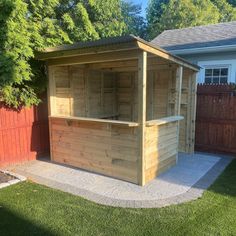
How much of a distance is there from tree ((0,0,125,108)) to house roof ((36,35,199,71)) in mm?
348

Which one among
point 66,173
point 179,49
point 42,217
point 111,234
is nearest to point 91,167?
point 66,173

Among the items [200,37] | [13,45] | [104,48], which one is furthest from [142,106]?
[200,37]

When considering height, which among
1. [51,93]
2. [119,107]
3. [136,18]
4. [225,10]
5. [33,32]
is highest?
[225,10]

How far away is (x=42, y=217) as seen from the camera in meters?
3.39

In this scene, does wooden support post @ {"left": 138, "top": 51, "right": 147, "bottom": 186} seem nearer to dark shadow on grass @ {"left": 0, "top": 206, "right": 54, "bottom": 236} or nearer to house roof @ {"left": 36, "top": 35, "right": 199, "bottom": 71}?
house roof @ {"left": 36, "top": 35, "right": 199, "bottom": 71}

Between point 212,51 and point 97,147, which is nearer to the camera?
point 97,147

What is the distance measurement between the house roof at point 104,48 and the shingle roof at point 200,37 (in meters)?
3.35

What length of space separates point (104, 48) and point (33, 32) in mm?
1828

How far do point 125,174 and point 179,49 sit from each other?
17.5 ft

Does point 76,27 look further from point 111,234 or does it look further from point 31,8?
point 111,234

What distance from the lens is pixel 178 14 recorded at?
2075cm

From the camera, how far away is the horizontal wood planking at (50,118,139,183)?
4578mm

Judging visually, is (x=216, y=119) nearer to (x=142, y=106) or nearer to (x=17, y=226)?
(x=142, y=106)

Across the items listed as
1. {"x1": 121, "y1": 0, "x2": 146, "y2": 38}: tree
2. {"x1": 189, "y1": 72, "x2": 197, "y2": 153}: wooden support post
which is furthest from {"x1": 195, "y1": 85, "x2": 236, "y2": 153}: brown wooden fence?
{"x1": 121, "y1": 0, "x2": 146, "y2": 38}: tree
